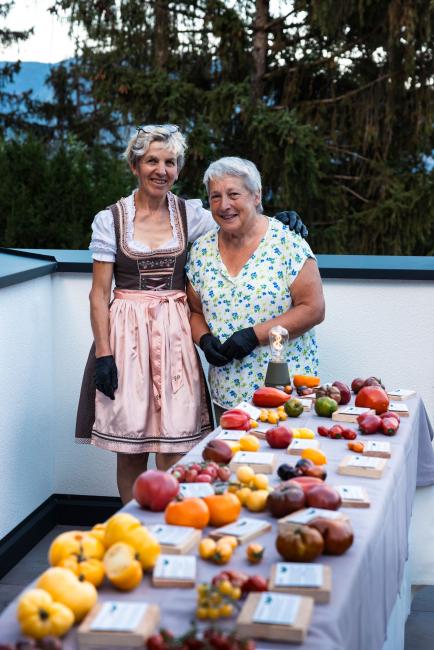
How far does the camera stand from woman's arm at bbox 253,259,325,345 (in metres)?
3.49

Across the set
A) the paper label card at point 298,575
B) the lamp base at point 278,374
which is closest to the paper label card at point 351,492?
the paper label card at point 298,575

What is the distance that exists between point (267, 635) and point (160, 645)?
17 centimetres

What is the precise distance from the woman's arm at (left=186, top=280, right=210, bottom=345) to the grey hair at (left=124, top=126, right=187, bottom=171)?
1.54 feet

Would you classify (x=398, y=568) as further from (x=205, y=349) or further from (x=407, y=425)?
(x=205, y=349)

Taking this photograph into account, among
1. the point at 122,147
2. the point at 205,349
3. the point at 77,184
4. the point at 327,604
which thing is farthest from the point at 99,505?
the point at 122,147

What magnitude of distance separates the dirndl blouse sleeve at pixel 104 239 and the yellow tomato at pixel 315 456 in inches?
54.5

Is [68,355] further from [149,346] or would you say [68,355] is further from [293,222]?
[293,222]

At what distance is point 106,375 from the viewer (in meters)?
3.60

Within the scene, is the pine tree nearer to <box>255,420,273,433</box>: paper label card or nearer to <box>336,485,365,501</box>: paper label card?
<box>255,420,273,433</box>: paper label card

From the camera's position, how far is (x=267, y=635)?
1.59 m

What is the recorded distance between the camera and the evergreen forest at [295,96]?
48.0ft

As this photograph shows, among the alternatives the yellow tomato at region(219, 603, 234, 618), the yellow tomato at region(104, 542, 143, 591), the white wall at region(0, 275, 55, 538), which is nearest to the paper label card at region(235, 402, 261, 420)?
the yellow tomato at region(104, 542, 143, 591)

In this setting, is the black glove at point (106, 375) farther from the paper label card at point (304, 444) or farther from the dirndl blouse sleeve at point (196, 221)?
the paper label card at point (304, 444)

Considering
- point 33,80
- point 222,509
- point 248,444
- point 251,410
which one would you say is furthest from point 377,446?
point 33,80
